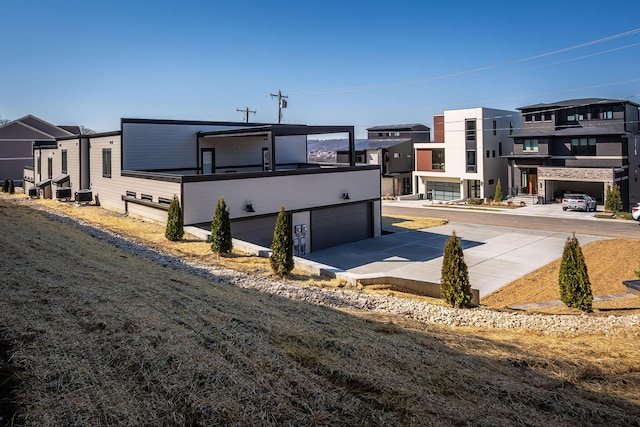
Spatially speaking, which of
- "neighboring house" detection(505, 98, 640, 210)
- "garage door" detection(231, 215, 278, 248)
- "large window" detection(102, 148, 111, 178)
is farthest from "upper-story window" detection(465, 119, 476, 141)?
"large window" detection(102, 148, 111, 178)

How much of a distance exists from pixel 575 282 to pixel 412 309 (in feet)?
15.4

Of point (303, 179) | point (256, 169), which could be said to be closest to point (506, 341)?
point (303, 179)

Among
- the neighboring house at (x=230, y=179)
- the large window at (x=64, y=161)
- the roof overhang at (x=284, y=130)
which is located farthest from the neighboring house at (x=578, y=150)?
the large window at (x=64, y=161)

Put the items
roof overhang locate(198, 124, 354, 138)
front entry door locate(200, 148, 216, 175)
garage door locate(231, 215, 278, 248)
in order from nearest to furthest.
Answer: garage door locate(231, 215, 278, 248)
roof overhang locate(198, 124, 354, 138)
front entry door locate(200, 148, 216, 175)

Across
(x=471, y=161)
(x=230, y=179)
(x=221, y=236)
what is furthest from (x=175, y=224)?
(x=471, y=161)

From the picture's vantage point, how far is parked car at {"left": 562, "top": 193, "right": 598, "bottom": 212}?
121 feet

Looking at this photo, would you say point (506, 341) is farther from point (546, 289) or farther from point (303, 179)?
point (303, 179)

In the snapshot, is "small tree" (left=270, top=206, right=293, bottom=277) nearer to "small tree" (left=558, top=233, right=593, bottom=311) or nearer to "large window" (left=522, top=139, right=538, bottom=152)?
"small tree" (left=558, top=233, right=593, bottom=311)

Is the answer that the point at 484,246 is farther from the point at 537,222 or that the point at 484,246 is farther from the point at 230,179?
the point at 230,179

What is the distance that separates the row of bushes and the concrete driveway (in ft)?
10.2

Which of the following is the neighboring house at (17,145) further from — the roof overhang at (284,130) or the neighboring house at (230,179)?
the roof overhang at (284,130)

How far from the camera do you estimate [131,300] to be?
314 inches

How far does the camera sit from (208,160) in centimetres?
2791

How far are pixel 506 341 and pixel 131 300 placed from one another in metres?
6.49
